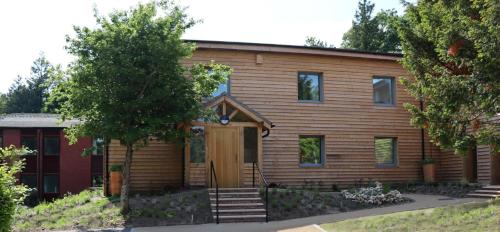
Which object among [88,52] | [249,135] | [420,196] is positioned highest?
[88,52]

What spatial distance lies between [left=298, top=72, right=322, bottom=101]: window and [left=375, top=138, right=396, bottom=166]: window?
323 cm

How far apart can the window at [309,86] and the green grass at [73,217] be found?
27.9 feet

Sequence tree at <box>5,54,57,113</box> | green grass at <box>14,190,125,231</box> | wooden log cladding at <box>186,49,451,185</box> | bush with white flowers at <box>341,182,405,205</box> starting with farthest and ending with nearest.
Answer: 1. tree at <box>5,54,57,113</box>
2. wooden log cladding at <box>186,49,451,185</box>
3. bush with white flowers at <box>341,182,405,205</box>
4. green grass at <box>14,190,125,231</box>

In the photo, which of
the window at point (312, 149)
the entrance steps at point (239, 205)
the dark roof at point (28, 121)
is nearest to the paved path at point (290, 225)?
the entrance steps at point (239, 205)

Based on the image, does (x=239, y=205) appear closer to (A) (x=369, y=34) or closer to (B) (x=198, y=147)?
(B) (x=198, y=147)

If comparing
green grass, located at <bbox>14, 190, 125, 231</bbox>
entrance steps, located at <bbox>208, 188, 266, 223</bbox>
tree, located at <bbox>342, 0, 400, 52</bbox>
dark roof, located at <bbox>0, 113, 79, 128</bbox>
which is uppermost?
tree, located at <bbox>342, 0, 400, 52</bbox>

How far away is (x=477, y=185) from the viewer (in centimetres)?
2061

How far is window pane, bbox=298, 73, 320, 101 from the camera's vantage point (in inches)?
902

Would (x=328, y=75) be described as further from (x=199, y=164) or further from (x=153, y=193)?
(x=153, y=193)

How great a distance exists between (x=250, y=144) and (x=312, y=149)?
3.80m

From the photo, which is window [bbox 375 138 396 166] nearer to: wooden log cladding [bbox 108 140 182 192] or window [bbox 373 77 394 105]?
window [bbox 373 77 394 105]

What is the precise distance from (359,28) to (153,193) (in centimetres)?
3370

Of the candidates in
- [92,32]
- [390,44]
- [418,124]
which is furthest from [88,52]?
[390,44]

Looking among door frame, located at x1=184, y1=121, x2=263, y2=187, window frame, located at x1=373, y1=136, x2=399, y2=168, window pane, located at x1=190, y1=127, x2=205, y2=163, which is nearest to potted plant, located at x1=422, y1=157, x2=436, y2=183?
window frame, located at x1=373, y1=136, x2=399, y2=168
